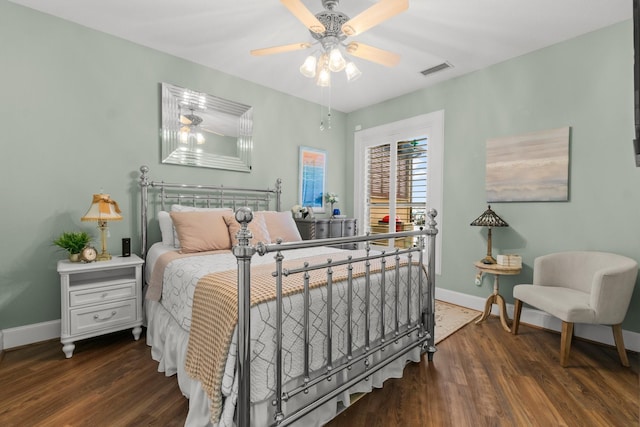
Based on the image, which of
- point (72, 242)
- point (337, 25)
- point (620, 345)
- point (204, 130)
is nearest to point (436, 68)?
point (337, 25)

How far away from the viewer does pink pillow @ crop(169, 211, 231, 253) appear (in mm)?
2709

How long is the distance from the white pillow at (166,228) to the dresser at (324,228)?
1735 millimetres

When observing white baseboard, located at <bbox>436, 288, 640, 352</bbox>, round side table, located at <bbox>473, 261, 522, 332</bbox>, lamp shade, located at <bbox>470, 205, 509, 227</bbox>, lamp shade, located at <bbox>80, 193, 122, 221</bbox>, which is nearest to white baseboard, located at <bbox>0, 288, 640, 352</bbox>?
white baseboard, located at <bbox>436, 288, 640, 352</bbox>

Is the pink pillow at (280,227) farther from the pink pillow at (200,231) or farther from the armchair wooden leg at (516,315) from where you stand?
the armchair wooden leg at (516,315)

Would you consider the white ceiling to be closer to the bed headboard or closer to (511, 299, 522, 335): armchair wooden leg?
the bed headboard

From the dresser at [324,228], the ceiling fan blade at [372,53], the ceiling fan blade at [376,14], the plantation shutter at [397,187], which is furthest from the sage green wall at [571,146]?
the ceiling fan blade at [376,14]

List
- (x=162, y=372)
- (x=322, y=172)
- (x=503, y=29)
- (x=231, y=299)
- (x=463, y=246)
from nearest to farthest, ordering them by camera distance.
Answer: (x=231, y=299) < (x=162, y=372) < (x=503, y=29) < (x=463, y=246) < (x=322, y=172)

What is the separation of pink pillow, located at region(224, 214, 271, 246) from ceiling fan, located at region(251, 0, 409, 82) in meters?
1.48

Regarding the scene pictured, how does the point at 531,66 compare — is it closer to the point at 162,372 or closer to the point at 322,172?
the point at 322,172

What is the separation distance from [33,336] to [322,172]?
3.75m

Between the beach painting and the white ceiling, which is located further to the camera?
the beach painting

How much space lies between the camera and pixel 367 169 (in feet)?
16.2

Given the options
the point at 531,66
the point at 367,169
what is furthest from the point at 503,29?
the point at 367,169

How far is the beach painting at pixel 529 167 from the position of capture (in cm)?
297
